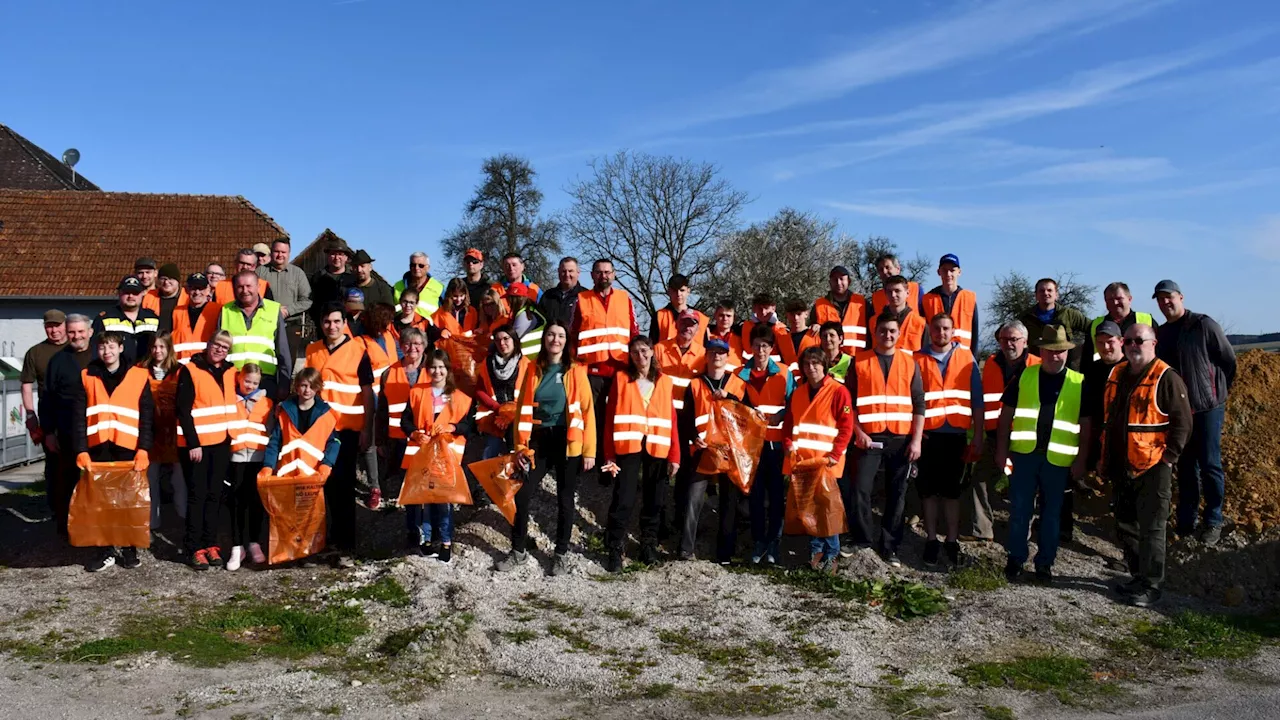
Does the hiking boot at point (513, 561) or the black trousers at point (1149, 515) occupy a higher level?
the black trousers at point (1149, 515)

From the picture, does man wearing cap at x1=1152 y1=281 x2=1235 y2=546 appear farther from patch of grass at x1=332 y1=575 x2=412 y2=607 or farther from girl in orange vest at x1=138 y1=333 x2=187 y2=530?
girl in orange vest at x1=138 y1=333 x2=187 y2=530

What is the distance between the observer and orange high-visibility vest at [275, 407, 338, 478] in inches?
317

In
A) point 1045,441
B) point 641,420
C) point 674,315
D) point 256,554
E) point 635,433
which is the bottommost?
point 256,554

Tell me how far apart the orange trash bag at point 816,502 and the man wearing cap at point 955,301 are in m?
2.16

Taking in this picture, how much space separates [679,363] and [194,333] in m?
4.40

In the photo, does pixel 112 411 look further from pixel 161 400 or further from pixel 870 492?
pixel 870 492

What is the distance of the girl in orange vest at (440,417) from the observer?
8.13 meters

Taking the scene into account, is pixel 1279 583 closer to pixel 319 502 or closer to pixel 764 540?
pixel 764 540

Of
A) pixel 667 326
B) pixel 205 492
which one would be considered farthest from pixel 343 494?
pixel 667 326

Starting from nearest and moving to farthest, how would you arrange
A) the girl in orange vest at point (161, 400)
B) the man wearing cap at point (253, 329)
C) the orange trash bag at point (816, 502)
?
the orange trash bag at point (816, 502)
the girl in orange vest at point (161, 400)
the man wearing cap at point (253, 329)

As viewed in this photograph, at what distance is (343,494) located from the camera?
8461 mm

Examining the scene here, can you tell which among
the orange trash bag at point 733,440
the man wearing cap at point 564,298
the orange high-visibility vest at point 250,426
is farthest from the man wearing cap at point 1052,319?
the orange high-visibility vest at point 250,426

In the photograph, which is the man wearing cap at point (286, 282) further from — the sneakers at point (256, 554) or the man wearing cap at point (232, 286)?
the sneakers at point (256, 554)

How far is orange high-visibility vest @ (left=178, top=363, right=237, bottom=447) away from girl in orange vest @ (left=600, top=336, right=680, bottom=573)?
307 cm
